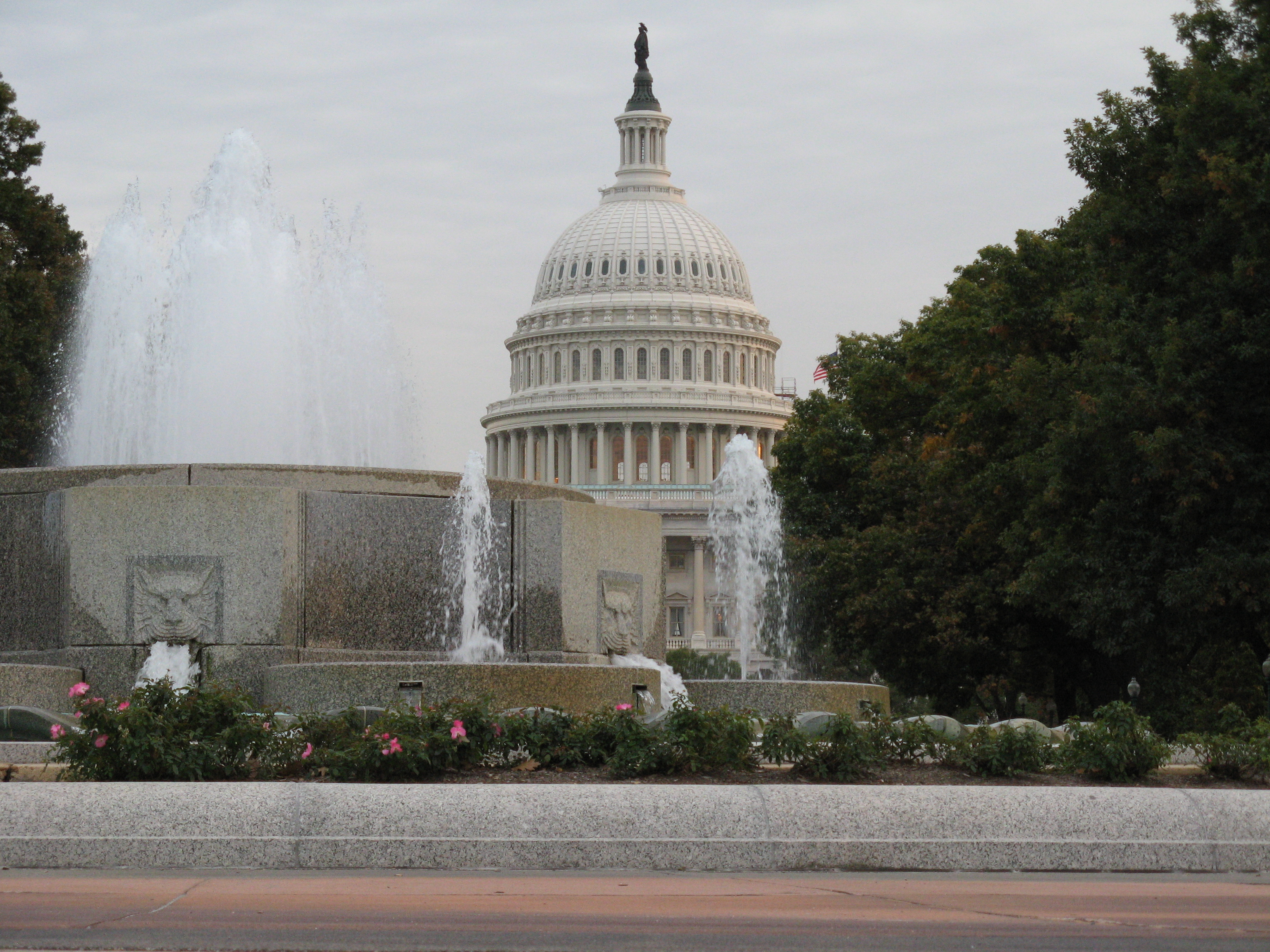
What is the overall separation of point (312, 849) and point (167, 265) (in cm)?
1632

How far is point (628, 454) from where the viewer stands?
153375mm

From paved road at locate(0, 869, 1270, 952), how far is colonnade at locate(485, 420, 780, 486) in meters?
138

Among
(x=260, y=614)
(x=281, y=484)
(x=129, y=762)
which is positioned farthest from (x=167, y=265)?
(x=129, y=762)

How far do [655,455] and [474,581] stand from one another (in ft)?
430

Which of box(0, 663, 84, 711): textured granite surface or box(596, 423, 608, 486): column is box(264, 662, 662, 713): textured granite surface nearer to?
box(0, 663, 84, 711): textured granite surface

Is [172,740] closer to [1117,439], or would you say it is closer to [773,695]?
[773,695]

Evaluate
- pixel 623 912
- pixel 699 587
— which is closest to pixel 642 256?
pixel 699 587

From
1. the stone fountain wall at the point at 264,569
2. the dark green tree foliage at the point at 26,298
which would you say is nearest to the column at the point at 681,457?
the dark green tree foliage at the point at 26,298

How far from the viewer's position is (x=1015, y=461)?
123ft

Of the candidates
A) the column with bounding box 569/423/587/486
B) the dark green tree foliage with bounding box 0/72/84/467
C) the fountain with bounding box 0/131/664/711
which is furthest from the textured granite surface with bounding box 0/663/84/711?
the column with bounding box 569/423/587/486

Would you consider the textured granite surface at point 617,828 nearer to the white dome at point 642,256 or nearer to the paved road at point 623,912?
the paved road at point 623,912

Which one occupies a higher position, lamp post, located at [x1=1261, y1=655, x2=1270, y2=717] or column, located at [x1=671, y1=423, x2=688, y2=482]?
column, located at [x1=671, y1=423, x2=688, y2=482]

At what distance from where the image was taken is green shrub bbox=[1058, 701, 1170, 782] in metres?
14.0

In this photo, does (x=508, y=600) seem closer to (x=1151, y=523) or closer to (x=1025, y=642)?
(x=1151, y=523)
